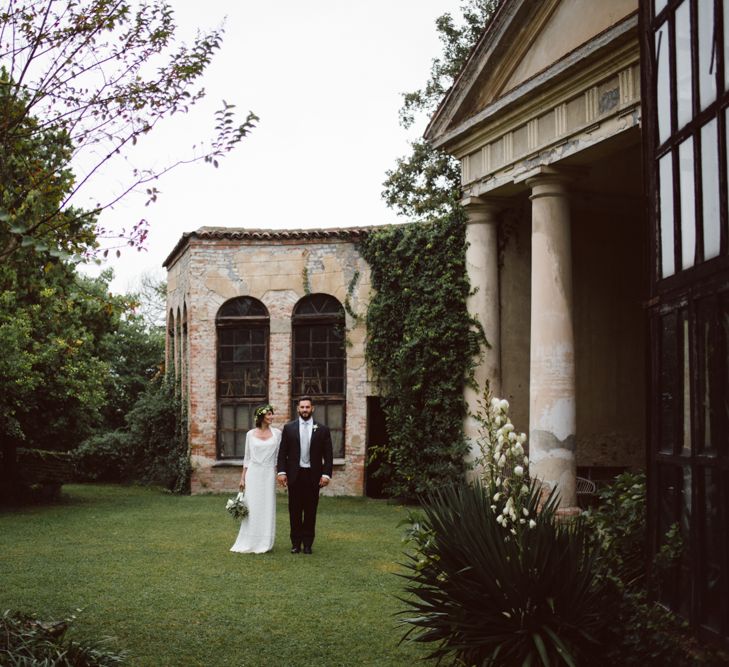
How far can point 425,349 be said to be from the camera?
1722 cm

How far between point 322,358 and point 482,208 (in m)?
6.39

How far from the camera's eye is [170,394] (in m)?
23.7

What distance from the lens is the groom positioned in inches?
466

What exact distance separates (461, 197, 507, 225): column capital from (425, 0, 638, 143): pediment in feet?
4.55

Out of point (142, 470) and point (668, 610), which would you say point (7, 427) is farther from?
point (668, 610)

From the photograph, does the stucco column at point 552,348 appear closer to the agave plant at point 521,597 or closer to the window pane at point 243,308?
the agave plant at point 521,597

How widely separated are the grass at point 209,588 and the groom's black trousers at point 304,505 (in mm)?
299

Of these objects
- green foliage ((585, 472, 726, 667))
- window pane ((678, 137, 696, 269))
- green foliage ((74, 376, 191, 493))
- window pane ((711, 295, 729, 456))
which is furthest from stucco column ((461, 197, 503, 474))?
window pane ((711, 295, 729, 456))

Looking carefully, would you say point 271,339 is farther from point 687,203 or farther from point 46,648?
point 687,203

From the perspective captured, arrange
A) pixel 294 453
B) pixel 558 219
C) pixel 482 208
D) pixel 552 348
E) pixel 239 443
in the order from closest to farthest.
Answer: pixel 294 453 → pixel 552 348 → pixel 558 219 → pixel 482 208 → pixel 239 443

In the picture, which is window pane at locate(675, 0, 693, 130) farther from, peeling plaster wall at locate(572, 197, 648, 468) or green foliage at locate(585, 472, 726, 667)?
peeling plaster wall at locate(572, 197, 648, 468)

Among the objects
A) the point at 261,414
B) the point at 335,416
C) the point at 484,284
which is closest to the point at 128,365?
the point at 335,416

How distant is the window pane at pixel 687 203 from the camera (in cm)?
543

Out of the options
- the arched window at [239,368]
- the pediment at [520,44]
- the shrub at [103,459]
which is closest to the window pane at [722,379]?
the pediment at [520,44]
